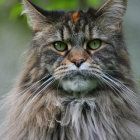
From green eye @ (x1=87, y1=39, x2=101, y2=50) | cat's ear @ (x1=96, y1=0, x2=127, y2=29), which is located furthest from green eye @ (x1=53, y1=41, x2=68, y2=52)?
cat's ear @ (x1=96, y1=0, x2=127, y2=29)

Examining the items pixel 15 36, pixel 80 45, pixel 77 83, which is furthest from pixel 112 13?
pixel 15 36

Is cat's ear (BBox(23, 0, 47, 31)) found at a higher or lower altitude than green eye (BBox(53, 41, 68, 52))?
higher

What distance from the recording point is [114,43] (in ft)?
8.57

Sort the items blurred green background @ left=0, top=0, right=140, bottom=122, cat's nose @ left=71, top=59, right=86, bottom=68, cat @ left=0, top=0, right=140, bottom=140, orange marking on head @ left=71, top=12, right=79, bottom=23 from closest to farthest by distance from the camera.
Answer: cat's nose @ left=71, top=59, right=86, bottom=68, cat @ left=0, top=0, right=140, bottom=140, orange marking on head @ left=71, top=12, right=79, bottom=23, blurred green background @ left=0, top=0, right=140, bottom=122

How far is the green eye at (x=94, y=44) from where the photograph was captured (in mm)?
2555

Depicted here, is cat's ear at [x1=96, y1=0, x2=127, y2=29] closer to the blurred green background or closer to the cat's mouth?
the cat's mouth

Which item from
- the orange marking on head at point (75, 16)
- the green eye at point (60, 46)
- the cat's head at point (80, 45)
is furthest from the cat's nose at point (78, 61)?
the orange marking on head at point (75, 16)

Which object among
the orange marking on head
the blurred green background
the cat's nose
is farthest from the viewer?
the blurred green background

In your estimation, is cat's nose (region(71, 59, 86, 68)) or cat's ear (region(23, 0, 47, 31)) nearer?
cat's nose (region(71, 59, 86, 68))

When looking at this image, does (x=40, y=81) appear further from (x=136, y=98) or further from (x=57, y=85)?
(x=136, y=98)

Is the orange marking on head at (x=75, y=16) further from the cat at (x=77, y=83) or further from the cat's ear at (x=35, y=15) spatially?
the cat's ear at (x=35, y=15)

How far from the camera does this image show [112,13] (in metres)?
2.69

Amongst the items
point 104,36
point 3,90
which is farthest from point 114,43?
point 3,90

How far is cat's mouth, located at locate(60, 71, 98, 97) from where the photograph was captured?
2398 millimetres
